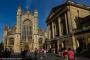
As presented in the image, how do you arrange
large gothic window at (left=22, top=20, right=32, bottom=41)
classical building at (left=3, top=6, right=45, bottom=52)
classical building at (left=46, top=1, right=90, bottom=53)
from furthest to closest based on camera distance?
large gothic window at (left=22, top=20, right=32, bottom=41) → classical building at (left=3, top=6, right=45, bottom=52) → classical building at (left=46, top=1, right=90, bottom=53)

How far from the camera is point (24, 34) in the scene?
72625mm

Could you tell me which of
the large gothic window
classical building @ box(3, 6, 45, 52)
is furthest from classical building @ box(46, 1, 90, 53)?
the large gothic window

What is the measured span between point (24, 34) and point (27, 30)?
2292 mm

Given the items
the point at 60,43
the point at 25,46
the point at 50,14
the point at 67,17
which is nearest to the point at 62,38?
the point at 60,43

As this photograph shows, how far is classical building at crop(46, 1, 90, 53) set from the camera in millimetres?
33156

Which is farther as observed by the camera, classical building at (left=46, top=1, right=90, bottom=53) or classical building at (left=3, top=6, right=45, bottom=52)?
classical building at (left=3, top=6, right=45, bottom=52)

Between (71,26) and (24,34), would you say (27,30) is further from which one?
(71,26)

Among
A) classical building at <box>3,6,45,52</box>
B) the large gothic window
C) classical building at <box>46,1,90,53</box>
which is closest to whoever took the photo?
classical building at <box>46,1,90,53</box>

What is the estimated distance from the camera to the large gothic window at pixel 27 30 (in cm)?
7219

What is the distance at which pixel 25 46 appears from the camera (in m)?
71.3

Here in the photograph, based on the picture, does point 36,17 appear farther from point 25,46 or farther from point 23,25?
point 25,46

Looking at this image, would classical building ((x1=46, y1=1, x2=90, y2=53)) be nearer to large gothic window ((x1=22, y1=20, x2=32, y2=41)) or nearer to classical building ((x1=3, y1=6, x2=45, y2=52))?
classical building ((x1=3, y1=6, x2=45, y2=52))

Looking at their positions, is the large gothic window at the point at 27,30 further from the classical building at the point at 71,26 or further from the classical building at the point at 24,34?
the classical building at the point at 71,26

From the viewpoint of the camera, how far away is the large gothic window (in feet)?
237
